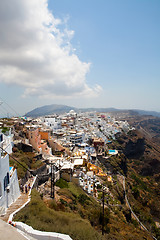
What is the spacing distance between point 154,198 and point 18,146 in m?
25.9

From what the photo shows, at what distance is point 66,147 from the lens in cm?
2923

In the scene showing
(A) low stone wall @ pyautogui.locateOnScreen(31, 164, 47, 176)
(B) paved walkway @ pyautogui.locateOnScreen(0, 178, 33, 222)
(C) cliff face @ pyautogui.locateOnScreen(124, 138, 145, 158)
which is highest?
(B) paved walkway @ pyautogui.locateOnScreen(0, 178, 33, 222)

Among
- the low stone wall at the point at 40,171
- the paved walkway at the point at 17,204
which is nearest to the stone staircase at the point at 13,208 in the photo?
the paved walkway at the point at 17,204

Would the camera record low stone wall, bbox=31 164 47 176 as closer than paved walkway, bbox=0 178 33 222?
No

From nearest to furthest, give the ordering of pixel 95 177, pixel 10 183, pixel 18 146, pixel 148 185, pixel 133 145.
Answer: pixel 10 183 → pixel 18 146 → pixel 95 177 → pixel 148 185 → pixel 133 145

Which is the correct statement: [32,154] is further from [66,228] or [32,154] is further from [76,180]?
[66,228]

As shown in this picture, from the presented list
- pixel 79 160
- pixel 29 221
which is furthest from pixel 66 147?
pixel 29 221

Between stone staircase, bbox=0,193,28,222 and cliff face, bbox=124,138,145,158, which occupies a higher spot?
stone staircase, bbox=0,193,28,222

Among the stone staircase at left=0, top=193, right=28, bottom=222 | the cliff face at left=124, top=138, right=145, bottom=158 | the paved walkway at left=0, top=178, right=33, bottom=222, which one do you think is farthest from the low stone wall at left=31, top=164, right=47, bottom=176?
the cliff face at left=124, top=138, right=145, bottom=158

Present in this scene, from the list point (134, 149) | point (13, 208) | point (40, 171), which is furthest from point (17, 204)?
point (134, 149)

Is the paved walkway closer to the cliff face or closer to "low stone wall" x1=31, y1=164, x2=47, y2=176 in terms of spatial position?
"low stone wall" x1=31, y1=164, x2=47, y2=176

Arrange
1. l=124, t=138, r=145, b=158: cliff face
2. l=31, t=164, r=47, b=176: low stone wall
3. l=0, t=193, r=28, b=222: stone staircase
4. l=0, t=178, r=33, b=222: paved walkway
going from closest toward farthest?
l=0, t=193, r=28, b=222: stone staircase < l=0, t=178, r=33, b=222: paved walkway < l=31, t=164, r=47, b=176: low stone wall < l=124, t=138, r=145, b=158: cliff face

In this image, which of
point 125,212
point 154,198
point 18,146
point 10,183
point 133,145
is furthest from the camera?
point 133,145

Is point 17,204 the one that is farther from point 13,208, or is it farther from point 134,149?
point 134,149
